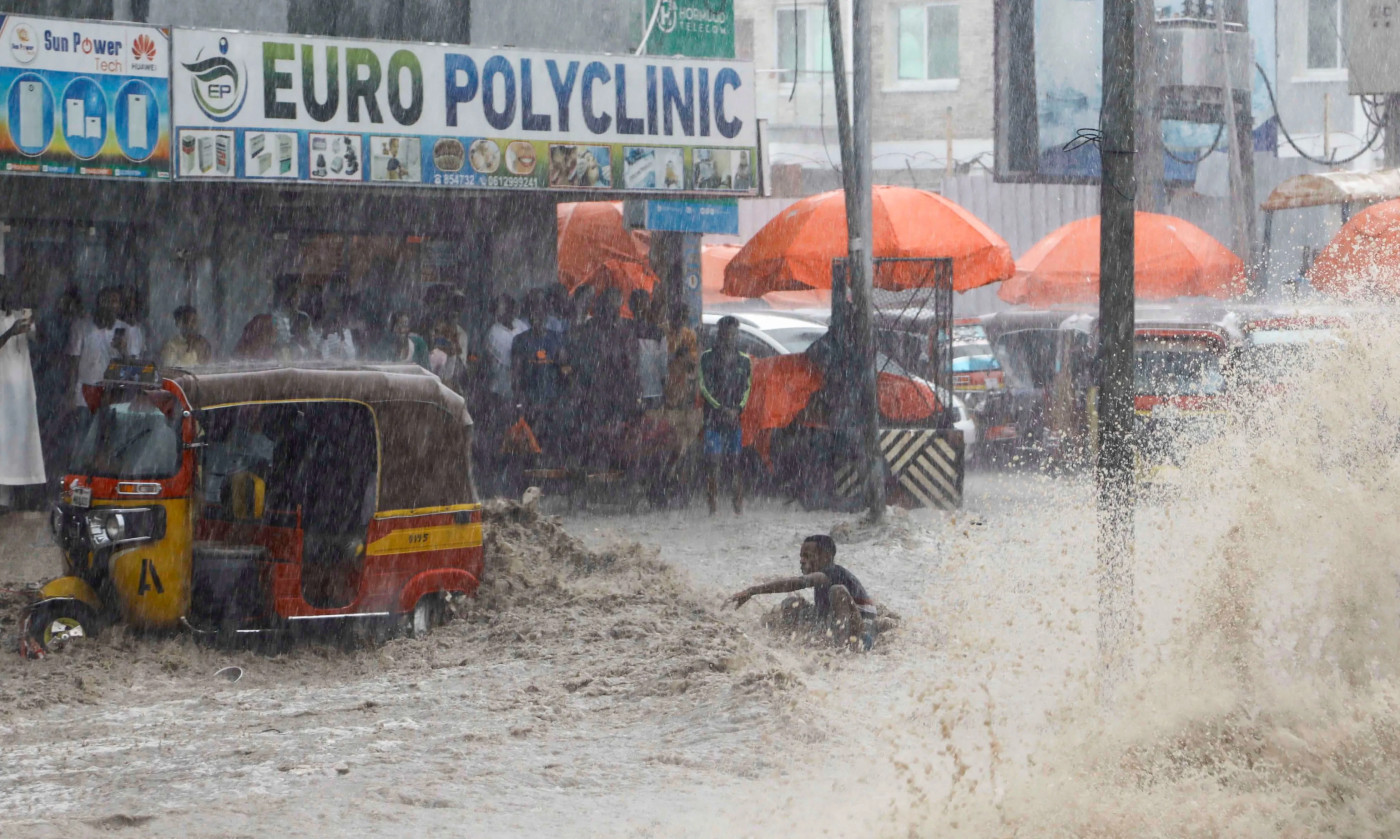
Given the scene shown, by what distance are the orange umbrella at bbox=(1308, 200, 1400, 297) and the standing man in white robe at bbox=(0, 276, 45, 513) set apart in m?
14.1

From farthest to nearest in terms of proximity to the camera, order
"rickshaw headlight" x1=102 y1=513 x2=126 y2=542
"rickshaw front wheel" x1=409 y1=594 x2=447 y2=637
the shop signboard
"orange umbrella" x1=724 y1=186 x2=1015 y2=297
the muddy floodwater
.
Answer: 1. the shop signboard
2. "orange umbrella" x1=724 y1=186 x2=1015 y2=297
3. "rickshaw front wheel" x1=409 y1=594 x2=447 y2=637
4. "rickshaw headlight" x1=102 y1=513 x2=126 y2=542
5. the muddy floodwater

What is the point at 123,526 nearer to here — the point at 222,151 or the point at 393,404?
the point at 393,404

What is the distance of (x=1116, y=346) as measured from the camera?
7105mm

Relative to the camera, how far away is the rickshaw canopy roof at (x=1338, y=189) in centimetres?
2267

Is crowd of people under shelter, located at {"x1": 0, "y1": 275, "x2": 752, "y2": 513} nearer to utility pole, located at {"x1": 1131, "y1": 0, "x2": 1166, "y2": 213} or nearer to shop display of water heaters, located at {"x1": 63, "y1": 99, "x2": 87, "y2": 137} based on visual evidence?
shop display of water heaters, located at {"x1": 63, "y1": 99, "x2": 87, "y2": 137}

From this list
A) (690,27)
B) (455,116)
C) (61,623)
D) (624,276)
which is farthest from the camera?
(624,276)

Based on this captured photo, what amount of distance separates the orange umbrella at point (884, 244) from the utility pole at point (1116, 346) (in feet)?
26.8

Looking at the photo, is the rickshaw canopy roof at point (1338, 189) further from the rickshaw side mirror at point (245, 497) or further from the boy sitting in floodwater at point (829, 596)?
the rickshaw side mirror at point (245, 497)

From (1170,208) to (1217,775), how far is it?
26.9 metres

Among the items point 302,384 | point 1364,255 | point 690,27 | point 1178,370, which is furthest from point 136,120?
point 1364,255

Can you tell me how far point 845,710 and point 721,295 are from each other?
57.2 ft

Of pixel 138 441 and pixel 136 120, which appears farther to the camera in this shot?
pixel 136 120

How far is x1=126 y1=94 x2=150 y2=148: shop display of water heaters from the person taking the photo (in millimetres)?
11992

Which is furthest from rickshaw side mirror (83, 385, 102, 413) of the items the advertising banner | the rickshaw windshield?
the advertising banner
